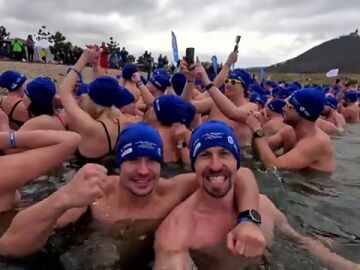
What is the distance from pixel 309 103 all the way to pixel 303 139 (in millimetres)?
541

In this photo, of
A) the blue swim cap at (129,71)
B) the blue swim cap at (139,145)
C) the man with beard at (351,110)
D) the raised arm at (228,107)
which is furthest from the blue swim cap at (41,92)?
the man with beard at (351,110)

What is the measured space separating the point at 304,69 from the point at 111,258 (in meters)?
58.0

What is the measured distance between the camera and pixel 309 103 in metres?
6.60

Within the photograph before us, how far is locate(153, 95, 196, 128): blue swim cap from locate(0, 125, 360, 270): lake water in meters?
0.69

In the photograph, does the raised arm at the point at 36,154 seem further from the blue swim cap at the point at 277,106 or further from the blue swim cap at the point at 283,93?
the blue swim cap at the point at 283,93

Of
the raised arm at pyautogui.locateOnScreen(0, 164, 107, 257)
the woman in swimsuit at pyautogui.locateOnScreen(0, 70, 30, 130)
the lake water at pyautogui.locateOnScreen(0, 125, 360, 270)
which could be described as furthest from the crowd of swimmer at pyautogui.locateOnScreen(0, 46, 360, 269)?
the woman in swimsuit at pyautogui.locateOnScreen(0, 70, 30, 130)

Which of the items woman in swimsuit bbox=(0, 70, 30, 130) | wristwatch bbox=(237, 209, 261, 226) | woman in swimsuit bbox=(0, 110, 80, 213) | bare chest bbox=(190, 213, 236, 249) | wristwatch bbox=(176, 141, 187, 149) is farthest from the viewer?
woman in swimsuit bbox=(0, 70, 30, 130)

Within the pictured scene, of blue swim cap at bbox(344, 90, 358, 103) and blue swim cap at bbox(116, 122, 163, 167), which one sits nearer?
blue swim cap at bbox(116, 122, 163, 167)

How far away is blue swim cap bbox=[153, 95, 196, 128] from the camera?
6.50 m

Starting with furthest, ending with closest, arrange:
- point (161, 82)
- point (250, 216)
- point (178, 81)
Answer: point (161, 82), point (178, 81), point (250, 216)

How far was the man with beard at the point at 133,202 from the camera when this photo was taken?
329 cm

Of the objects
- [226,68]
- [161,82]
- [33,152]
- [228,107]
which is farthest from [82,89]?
[33,152]

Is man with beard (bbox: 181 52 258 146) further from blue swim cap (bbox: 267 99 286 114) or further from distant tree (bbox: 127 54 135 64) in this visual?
distant tree (bbox: 127 54 135 64)

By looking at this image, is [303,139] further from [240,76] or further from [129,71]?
[129,71]
